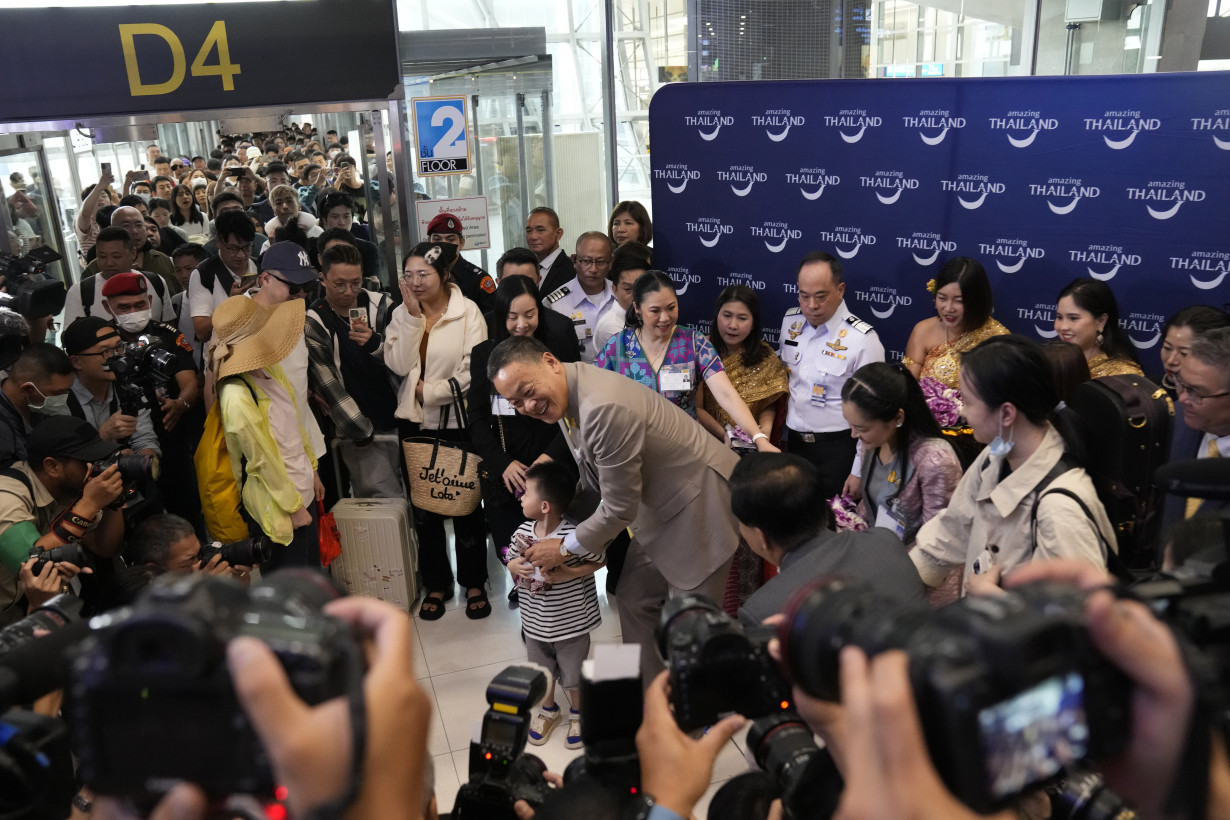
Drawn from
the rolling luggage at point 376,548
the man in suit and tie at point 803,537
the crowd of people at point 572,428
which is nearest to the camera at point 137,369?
the crowd of people at point 572,428

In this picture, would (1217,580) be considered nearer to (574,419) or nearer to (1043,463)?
(1043,463)

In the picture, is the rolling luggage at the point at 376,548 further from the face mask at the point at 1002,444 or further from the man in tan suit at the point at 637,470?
the face mask at the point at 1002,444

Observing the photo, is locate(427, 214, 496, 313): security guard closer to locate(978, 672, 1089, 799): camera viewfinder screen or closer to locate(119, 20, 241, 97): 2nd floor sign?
locate(119, 20, 241, 97): 2nd floor sign

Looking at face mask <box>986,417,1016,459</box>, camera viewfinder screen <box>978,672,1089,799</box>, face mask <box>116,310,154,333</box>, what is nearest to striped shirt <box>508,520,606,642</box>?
face mask <box>986,417,1016,459</box>

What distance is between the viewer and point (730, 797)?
1.50 m

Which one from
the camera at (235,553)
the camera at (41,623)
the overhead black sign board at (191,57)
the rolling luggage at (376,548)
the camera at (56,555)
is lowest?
the rolling luggage at (376,548)

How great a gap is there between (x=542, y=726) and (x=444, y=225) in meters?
2.83

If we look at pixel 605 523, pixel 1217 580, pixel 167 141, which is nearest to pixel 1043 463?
pixel 1217 580

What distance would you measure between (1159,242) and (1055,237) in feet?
1.31

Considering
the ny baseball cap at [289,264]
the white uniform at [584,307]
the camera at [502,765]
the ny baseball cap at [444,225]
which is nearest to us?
the camera at [502,765]

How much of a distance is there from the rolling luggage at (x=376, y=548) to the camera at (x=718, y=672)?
304cm

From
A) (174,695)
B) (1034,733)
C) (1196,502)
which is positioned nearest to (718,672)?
(1034,733)

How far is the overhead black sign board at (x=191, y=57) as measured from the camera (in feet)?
12.5

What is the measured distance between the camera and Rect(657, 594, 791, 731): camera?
131 cm
